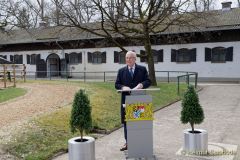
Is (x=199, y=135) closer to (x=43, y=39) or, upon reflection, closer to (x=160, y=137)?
(x=160, y=137)

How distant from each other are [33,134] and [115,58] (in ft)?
89.7

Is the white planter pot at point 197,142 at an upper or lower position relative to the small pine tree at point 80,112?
lower

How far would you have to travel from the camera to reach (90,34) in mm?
34750

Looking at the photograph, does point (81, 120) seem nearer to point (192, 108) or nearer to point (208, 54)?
point (192, 108)

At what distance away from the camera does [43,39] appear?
130 ft

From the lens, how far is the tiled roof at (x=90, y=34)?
27.3m

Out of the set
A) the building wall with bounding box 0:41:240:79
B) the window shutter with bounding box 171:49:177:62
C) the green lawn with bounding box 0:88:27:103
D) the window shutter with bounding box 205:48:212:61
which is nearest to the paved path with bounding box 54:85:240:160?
the green lawn with bounding box 0:88:27:103

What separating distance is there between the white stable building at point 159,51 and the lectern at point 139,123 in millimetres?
17931

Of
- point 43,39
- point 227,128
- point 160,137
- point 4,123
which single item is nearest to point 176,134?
point 160,137

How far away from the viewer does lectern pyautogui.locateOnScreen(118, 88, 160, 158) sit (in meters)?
6.10

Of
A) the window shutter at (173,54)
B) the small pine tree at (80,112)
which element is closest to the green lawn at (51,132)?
the small pine tree at (80,112)

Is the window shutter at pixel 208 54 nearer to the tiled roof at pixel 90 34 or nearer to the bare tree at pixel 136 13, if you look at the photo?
the tiled roof at pixel 90 34

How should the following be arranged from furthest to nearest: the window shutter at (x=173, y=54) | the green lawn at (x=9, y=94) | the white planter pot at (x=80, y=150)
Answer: the window shutter at (x=173, y=54) < the green lawn at (x=9, y=94) < the white planter pot at (x=80, y=150)

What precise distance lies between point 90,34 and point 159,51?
7152 millimetres
